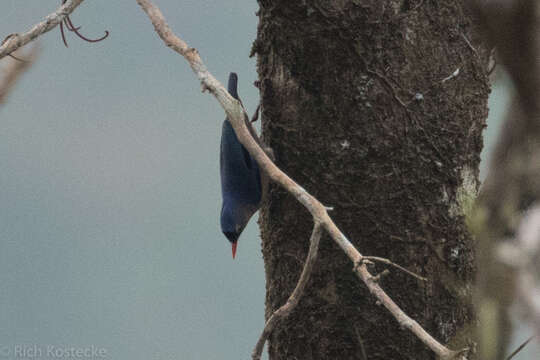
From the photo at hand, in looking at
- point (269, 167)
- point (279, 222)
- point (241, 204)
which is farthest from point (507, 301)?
point (241, 204)

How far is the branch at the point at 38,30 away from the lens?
8.46ft

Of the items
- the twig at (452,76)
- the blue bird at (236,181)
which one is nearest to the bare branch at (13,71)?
the twig at (452,76)

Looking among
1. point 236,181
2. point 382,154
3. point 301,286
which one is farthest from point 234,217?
point 301,286

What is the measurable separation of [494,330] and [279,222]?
2339mm

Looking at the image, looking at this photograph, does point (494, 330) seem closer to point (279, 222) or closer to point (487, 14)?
point (487, 14)

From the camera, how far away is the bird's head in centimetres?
347

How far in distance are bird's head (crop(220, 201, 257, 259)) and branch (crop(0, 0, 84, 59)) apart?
48.8 inches

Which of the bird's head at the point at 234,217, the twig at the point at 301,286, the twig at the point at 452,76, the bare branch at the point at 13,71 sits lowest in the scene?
the twig at the point at 301,286

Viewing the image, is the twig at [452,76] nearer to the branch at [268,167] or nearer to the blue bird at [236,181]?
the branch at [268,167]

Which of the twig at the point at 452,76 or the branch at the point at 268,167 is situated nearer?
the branch at the point at 268,167

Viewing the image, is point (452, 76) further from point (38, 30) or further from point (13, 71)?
point (13, 71)

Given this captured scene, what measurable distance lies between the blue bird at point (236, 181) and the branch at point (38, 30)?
92 centimetres

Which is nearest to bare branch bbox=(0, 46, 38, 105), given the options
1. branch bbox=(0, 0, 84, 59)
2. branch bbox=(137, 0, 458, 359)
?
branch bbox=(137, 0, 458, 359)

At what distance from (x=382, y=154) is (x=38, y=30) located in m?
1.40
